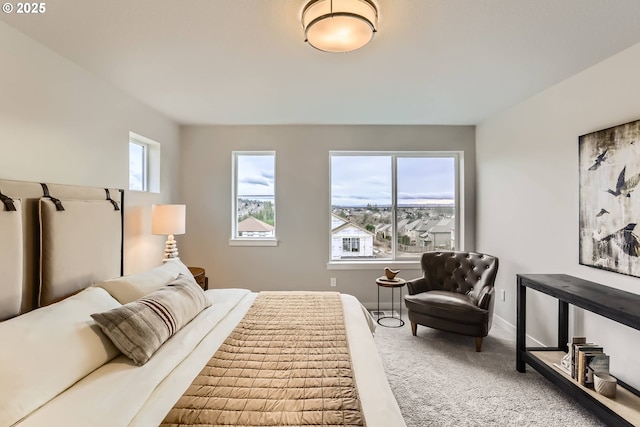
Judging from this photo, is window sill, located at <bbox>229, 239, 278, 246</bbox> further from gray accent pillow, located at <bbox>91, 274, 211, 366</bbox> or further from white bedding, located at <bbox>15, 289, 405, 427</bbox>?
white bedding, located at <bbox>15, 289, 405, 427</bbox>

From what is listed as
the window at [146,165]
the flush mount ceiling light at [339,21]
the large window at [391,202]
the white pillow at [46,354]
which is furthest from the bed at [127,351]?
the large window at [391,202]

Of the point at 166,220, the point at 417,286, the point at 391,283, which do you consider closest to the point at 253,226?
the point at 166,220

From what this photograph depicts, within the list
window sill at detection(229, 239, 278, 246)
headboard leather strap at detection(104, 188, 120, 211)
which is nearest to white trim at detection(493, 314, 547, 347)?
window sill at detection(229, 239, 278, 246)

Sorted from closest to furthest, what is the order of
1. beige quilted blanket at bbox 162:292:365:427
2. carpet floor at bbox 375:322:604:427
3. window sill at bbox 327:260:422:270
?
beige quilted blanket at bbox 162:292:365:427 → carpet floor at bbox 375:322:604:427 → window sill at bbox 327:260:422:270

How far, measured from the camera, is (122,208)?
8.89 feet

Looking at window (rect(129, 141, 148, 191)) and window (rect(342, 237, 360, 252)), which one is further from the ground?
window (rect(129, 141, 148, 191))

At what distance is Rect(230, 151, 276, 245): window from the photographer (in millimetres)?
4086

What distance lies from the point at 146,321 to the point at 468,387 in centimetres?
230

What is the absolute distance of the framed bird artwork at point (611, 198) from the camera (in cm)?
200

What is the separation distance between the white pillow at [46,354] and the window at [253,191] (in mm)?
2504

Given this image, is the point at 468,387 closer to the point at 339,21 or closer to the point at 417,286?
the point at 417,286

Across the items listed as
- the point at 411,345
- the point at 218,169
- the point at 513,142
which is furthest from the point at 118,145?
the point at 513,142

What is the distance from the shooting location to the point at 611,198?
2152 mm

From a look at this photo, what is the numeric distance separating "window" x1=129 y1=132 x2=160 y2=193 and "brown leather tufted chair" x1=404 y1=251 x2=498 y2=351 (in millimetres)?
3199
